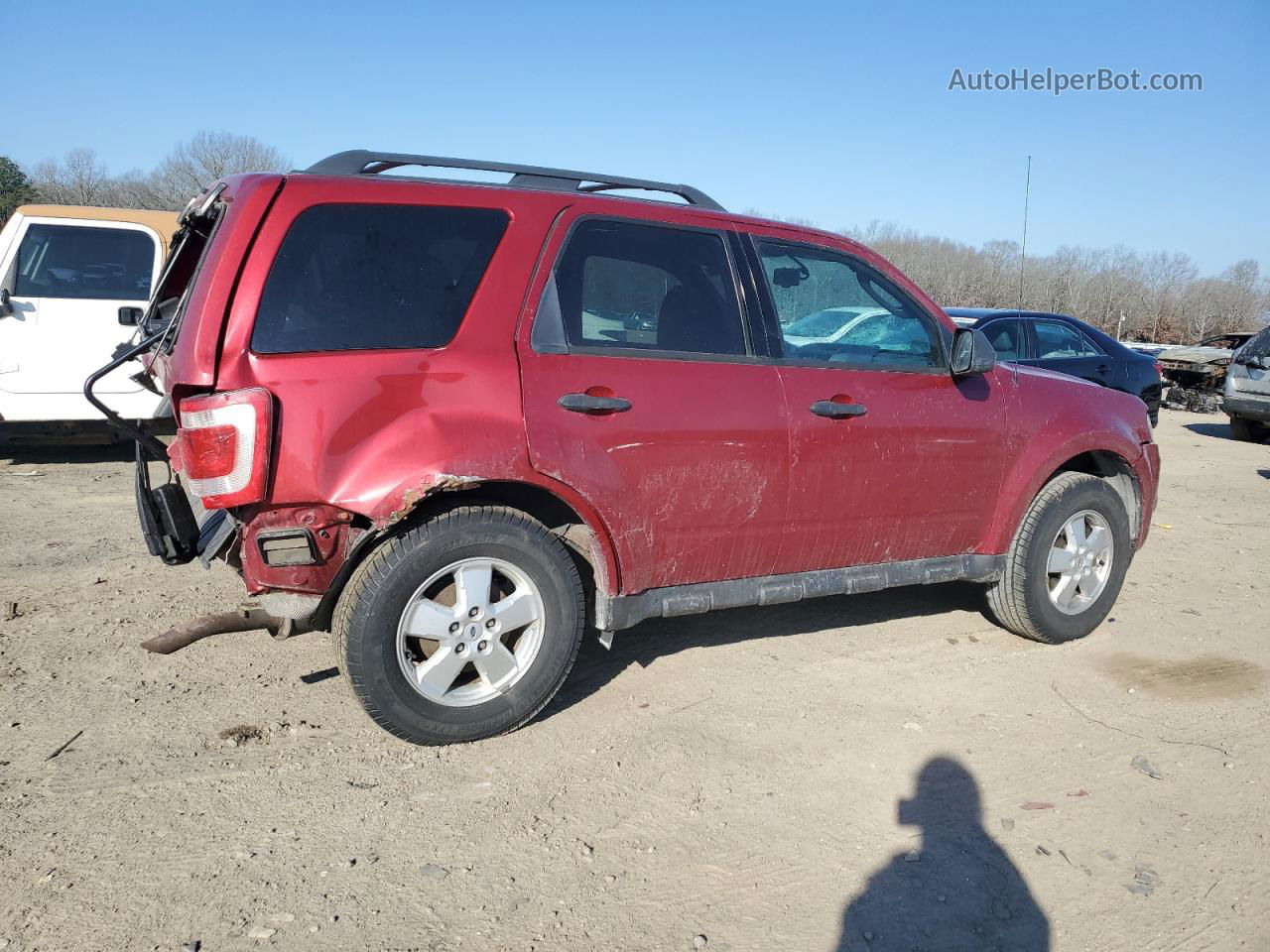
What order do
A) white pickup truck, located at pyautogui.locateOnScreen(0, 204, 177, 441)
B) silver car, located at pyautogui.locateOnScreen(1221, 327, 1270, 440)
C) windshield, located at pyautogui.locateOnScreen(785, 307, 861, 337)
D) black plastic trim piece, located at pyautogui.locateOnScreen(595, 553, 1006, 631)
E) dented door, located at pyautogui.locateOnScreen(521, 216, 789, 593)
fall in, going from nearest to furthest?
dented door, located at pyautogui.locateOnScreen(521, 216, 789, 593), black plastic trim piece, located at pyautogui.locateOnScreen(595, 553, 1006, 631), windshield, located at pyautogui.locateOnScreen(785, 307, 861, 337), white pickup truck, located at pyautogui.locateOnScreen(0, 204, 177, 441), silver car, located at pyautogui.locateOnScreen(1221, 327, 1270, 440)

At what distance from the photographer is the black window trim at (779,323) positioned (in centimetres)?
389

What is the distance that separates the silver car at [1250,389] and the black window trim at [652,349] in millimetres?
12082

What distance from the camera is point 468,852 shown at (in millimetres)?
2871

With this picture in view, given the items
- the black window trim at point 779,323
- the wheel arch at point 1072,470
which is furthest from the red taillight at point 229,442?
the wheel arch at point 1072,470

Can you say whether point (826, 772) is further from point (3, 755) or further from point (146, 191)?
point (146, 191)

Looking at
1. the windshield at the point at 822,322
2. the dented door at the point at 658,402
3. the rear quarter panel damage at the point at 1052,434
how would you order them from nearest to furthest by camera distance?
the dented door at the point at 658,402 < the windshield at the point at 822,322 < the rear quarter panel damage at the point at 1052,434

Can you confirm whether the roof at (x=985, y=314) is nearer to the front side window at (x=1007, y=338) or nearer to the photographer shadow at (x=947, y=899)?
the front side window at (x=1007, y=338)

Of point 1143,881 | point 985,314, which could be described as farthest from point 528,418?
point 985,314

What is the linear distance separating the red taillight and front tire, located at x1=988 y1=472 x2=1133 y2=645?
11.2 ft

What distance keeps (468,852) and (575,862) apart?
0.32 m

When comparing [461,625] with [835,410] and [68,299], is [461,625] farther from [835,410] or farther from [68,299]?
[68,299]

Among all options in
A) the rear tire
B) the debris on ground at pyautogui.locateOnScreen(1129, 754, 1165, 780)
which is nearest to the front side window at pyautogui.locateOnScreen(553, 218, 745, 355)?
the debris on ground at pyautogui.locateOnScreen(1129, 754, 1165, 780)

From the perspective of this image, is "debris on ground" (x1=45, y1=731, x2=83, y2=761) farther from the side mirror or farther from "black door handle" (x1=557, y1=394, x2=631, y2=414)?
the side mirror

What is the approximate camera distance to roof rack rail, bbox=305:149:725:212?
11.2 ft
